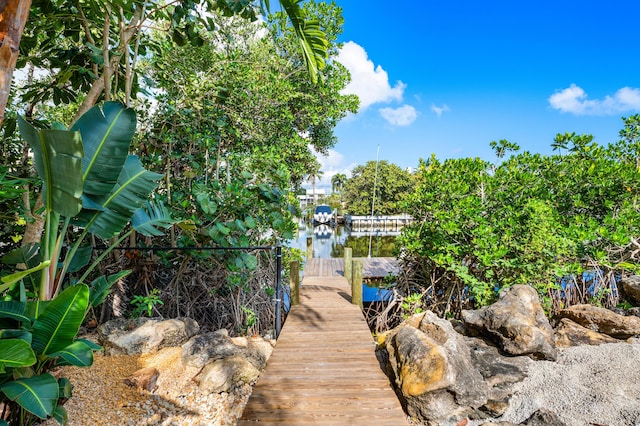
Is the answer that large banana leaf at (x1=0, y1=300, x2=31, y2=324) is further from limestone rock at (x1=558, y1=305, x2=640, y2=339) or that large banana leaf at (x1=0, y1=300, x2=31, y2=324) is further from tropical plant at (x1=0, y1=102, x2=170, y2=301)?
limestone rock at (x1=558, y1=305, x2=640, y2=339)

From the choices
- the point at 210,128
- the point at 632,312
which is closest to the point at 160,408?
the point at 210,128

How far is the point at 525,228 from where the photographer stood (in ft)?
17.2

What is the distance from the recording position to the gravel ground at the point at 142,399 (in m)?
3.07

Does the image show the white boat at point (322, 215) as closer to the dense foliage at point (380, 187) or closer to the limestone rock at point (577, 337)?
the dense foliage at point (380, 187)

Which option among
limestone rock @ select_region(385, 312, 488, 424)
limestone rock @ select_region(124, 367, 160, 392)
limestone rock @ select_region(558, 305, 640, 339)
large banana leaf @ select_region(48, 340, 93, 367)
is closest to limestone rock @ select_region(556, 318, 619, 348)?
limestone rock @ select_region(558, 305, 640, 339)

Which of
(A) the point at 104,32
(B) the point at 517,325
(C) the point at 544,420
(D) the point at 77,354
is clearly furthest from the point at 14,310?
(B) the point at 517,325

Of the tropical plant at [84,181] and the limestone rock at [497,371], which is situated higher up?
the tropical plant at [84,181]

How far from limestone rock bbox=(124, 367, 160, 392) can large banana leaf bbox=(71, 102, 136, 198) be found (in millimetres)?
2247

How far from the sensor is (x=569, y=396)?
3529 mm

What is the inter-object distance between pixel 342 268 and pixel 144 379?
22.5 feet

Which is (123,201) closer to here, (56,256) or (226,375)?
(56,256)

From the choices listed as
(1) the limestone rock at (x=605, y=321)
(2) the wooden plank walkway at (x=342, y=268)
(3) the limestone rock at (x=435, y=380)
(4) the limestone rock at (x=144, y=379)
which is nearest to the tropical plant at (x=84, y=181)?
(4) the limestone rock at (x=144, y=379)

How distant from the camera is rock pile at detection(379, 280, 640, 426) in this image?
10.4ft

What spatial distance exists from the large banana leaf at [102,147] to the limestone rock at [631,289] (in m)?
8.66
